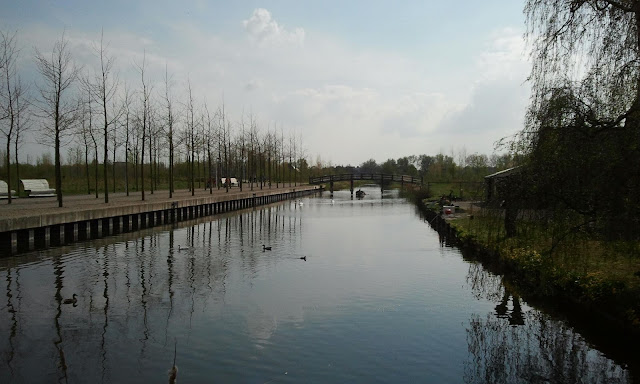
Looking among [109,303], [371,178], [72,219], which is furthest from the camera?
[371,178]

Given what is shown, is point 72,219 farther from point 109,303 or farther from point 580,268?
point 580,268

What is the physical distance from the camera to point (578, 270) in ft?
38.8

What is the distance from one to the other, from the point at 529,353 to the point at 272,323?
5101 millimetres

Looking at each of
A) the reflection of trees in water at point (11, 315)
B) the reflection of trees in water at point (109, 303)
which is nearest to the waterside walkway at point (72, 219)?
the reflection of trees in water at point (109, 303)

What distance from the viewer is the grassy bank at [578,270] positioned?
9914 mm

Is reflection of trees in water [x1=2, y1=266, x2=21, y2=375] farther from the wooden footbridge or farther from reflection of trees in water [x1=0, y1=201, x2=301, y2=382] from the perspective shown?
the wooden footbridge

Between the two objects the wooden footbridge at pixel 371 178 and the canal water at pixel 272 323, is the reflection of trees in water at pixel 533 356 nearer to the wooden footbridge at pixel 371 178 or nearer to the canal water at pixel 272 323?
the canal water at pixel 272 323

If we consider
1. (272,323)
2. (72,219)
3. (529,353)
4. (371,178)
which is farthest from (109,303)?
(371,178)

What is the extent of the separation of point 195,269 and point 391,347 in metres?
8.30

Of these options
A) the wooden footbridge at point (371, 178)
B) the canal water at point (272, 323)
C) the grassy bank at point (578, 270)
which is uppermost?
the wooden footbridge at point (371, 178)

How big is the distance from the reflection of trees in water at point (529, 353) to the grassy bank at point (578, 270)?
820 millimetres

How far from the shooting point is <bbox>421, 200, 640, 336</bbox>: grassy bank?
390 inches

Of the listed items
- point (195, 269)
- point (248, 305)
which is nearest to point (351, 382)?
point (248, 305)

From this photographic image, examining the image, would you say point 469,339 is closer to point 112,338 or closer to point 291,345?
point 291,345
